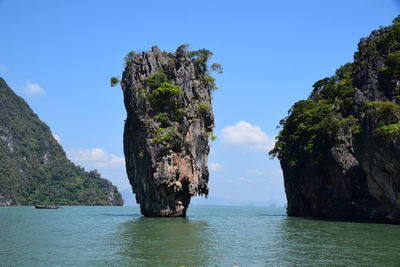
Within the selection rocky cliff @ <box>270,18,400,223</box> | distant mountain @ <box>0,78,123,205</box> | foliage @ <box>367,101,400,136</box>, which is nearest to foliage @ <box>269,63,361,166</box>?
rocky cliff @ <box>270,18,400,223</box>

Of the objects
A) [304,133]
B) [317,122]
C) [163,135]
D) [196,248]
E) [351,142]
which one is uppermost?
[317,122]

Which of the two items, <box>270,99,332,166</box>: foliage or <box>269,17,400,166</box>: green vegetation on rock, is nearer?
→ <box>269,17,400,166</box>: green vegetation on rock

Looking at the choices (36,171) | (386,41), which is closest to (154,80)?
(386,41)

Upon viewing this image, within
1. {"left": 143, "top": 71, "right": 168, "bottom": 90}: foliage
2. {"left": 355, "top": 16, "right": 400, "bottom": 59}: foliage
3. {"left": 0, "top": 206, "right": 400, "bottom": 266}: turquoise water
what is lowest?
{"left": 0, "top": 206, "right": 400, "bottom": 266}: turquoise water

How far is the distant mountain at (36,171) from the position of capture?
138000 mm

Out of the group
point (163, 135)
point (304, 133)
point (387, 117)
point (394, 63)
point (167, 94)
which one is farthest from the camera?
point (304, 133)

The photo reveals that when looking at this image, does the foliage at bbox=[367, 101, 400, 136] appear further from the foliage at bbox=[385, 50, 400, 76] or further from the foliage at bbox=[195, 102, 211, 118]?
the foliage at bbox=[195, 102, 211, 118]

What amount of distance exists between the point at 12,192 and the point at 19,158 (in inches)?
971

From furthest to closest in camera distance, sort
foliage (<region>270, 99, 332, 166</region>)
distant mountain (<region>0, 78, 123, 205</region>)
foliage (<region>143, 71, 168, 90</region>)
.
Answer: distant mountain (<region>0, 78, 123, 205</region>)
foliage (<region>270, 99, 332, 166</region>)
foliage (<region>143, 71, 168, 90</region>)

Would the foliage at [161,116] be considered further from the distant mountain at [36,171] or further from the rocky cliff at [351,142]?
the distant mountain at [36,171]

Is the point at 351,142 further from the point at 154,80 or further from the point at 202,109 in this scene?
the point at 154,80

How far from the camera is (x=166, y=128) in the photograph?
4619cm

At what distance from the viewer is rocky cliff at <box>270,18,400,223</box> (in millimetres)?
37469

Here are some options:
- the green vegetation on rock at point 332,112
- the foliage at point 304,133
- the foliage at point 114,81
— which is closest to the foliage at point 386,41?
the green vegetation on rock at point 332,112
